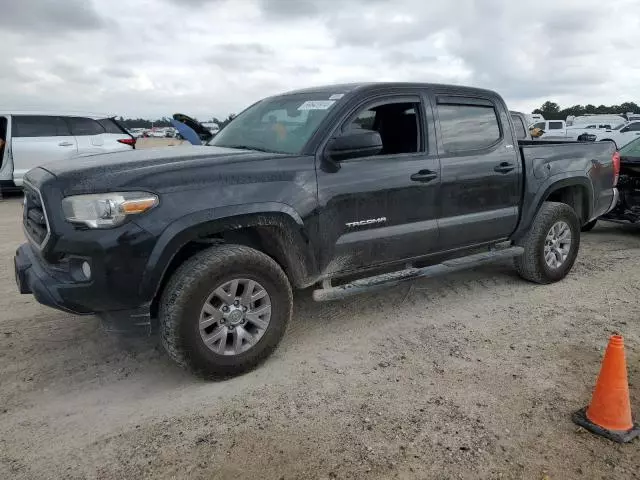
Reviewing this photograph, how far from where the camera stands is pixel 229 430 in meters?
2.86

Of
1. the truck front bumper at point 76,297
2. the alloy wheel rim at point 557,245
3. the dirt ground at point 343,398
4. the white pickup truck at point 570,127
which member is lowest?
the dirt ground at point 343,398

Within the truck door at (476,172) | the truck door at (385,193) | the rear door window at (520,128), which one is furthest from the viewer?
the rear door window at (520,128)

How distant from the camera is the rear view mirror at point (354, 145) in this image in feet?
11.8

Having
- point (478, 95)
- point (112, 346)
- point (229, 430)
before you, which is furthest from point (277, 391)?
point (478, 95)

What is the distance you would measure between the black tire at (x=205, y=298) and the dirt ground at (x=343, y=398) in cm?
16

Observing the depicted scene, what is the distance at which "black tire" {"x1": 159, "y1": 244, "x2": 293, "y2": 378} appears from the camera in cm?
314

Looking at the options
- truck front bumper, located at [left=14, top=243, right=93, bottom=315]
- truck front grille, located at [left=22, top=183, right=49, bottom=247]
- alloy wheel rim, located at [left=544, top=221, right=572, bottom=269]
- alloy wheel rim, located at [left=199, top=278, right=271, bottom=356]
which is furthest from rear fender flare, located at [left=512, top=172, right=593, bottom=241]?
truck front grille, located at [left=22, top=183, right=49, bottom=247]

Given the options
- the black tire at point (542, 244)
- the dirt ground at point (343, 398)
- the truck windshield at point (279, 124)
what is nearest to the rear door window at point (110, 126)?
the dirt ground at point (343, 398)

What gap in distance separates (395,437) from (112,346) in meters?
2.26

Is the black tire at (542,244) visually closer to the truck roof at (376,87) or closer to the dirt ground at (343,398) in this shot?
the dirt ground at (343,398)

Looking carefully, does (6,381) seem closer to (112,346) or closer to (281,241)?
(112,346)

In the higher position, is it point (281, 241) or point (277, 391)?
point (281, 241)

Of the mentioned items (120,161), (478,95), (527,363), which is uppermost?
(478,95)

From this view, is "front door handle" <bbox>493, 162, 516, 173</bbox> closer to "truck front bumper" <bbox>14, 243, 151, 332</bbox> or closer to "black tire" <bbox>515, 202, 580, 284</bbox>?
"black tire" <bbox>515, 202, 580, 284</bbox>
